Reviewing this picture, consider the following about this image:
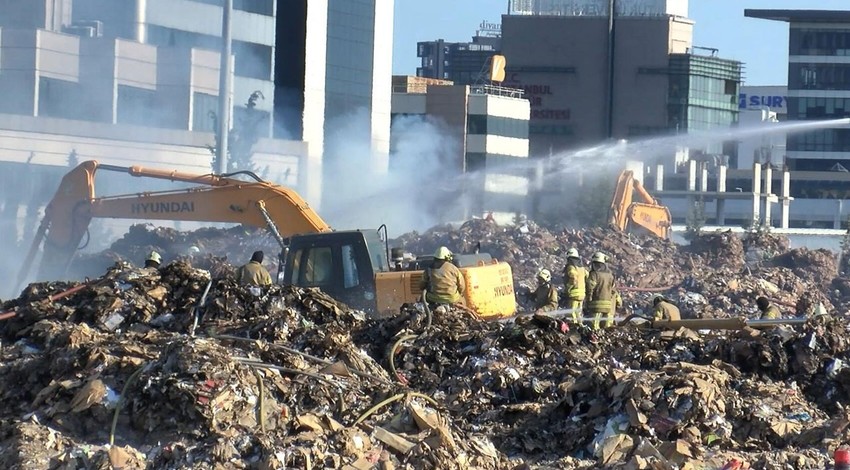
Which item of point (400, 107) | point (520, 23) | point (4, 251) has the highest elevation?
point (520, 23)

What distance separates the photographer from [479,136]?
81375mm

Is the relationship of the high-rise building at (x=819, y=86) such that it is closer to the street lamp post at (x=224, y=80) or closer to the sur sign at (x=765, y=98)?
the sur sign at (x=765, y=98)

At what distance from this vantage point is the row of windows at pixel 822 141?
361 ft

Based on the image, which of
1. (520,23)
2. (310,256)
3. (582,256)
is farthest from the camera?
(520,23)

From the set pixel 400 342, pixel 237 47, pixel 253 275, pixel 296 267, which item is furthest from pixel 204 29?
pixel 400 342

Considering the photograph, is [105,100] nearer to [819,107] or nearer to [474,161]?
[474,161]

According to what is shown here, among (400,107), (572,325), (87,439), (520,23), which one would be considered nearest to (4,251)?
(572,325)

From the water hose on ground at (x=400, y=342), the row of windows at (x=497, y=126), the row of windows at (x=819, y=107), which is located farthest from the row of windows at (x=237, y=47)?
the row of windows at (x=819, y=107)

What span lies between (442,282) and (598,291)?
97.1 inches

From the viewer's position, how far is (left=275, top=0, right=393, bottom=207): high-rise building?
7131cm

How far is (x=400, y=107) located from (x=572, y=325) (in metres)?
66.4

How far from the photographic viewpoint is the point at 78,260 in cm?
3797

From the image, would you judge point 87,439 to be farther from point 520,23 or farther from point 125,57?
point 520,23

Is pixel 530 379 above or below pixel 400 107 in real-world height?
below
